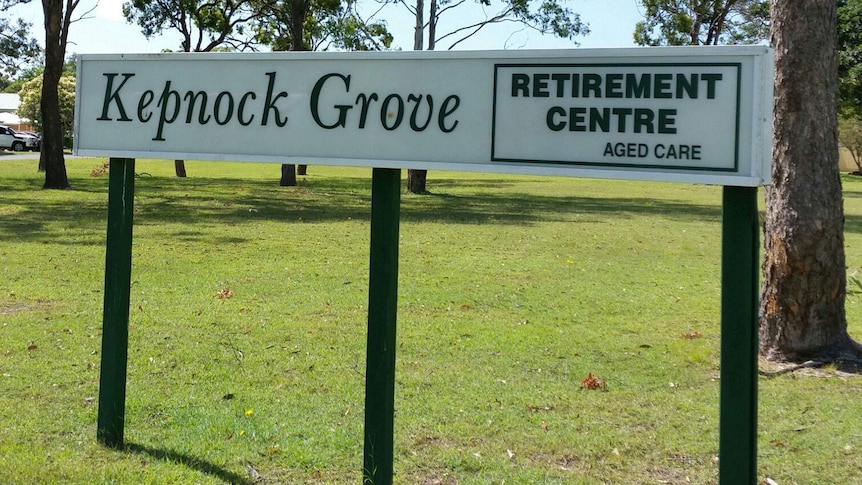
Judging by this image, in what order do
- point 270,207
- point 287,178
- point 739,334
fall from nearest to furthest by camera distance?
point 739,334
point 270,207
point 287,178

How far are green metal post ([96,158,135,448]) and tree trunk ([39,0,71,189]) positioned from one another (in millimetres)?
19084

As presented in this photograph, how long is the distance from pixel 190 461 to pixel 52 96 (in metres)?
19.9

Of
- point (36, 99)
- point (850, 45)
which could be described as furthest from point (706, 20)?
point (36, 99)

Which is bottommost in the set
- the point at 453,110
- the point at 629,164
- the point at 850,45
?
the point at 629,164

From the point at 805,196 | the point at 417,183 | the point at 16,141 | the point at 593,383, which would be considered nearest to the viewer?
the point at 593,383

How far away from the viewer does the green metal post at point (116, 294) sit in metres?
4.12

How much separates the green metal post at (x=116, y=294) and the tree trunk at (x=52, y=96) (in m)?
19.1

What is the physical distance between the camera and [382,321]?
362 centimetres

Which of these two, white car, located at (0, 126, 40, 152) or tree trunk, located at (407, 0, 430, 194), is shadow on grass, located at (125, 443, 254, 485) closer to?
tree trunk, located at (407, 0, 430, 194)

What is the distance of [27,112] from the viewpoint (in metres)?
66.6

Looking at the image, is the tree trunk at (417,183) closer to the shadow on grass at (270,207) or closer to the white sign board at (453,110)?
the shadow on grass at (270,207)

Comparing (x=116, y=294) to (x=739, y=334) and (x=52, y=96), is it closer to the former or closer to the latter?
(x=739, y=334)

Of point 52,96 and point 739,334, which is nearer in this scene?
point 739,334

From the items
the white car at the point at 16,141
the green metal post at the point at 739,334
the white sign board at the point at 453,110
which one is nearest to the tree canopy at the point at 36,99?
the white car at the point at 16,141
